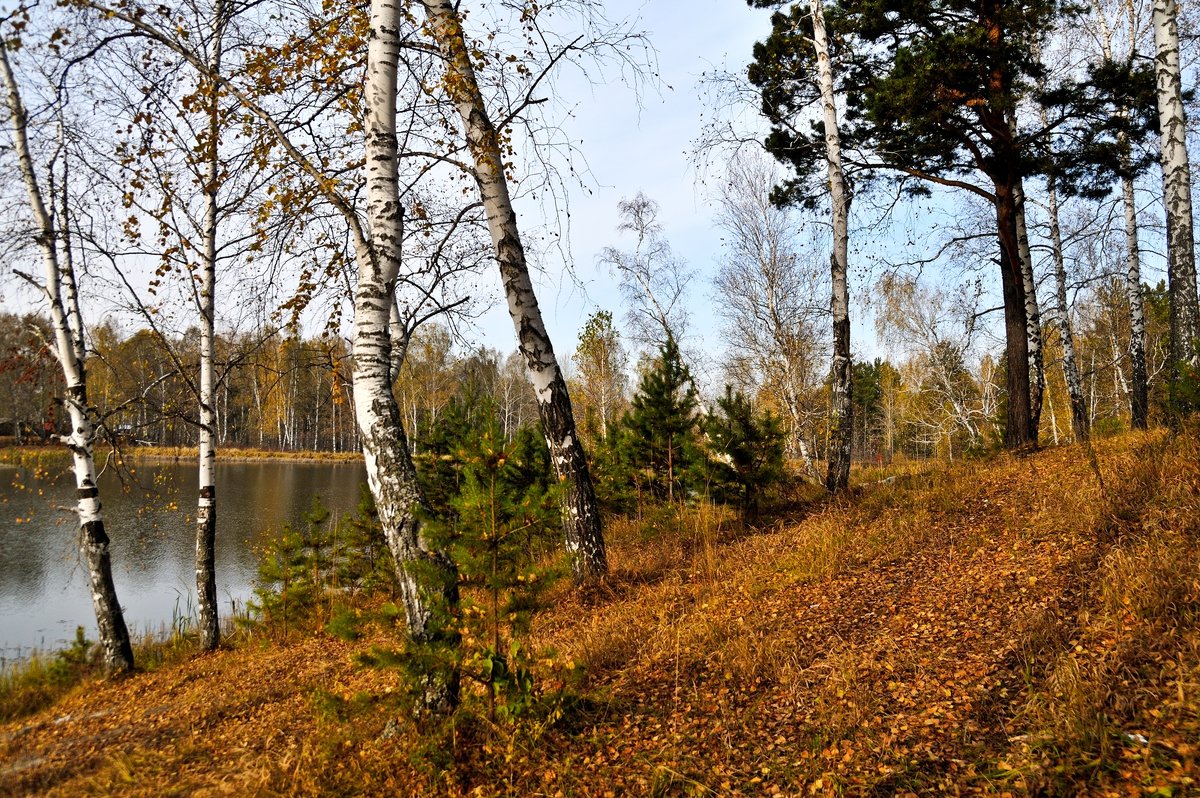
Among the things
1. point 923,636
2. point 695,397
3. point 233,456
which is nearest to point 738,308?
point 695,397

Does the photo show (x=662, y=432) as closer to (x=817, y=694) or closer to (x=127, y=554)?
(x=817, y=694)

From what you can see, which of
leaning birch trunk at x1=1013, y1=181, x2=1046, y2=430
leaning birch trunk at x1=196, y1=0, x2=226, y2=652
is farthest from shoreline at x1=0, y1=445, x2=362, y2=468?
leaning birch trunk at x1=1013, y1=181, x2=1046, y2=430

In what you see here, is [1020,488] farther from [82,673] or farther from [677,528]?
[82,673]

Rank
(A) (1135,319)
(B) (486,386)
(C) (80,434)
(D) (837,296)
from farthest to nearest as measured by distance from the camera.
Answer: (B) (486,386)
(A) (1135,319)
(D) (837,296)
(C) (80,434)

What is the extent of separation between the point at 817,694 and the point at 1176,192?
7080mm

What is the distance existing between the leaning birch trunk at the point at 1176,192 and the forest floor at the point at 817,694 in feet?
6.16

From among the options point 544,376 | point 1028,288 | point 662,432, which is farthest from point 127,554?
point 1028,288

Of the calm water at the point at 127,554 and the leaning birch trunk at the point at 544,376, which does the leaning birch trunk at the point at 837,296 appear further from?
the calm water at the point at 127,554

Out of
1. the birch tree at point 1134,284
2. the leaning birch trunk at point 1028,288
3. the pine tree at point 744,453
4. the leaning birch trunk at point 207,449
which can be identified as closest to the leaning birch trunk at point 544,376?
the pine tree at point 744,453

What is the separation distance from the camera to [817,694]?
120 inches

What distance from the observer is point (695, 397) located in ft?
30.8

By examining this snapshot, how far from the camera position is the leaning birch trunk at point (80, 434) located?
6.55 m

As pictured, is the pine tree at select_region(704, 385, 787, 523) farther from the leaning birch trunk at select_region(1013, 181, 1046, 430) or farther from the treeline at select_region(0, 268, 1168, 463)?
the leaning birch trunk at select_region(1013, 181, 1046, 430)

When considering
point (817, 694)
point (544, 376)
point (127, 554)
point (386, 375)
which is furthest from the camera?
point (127, 554)
